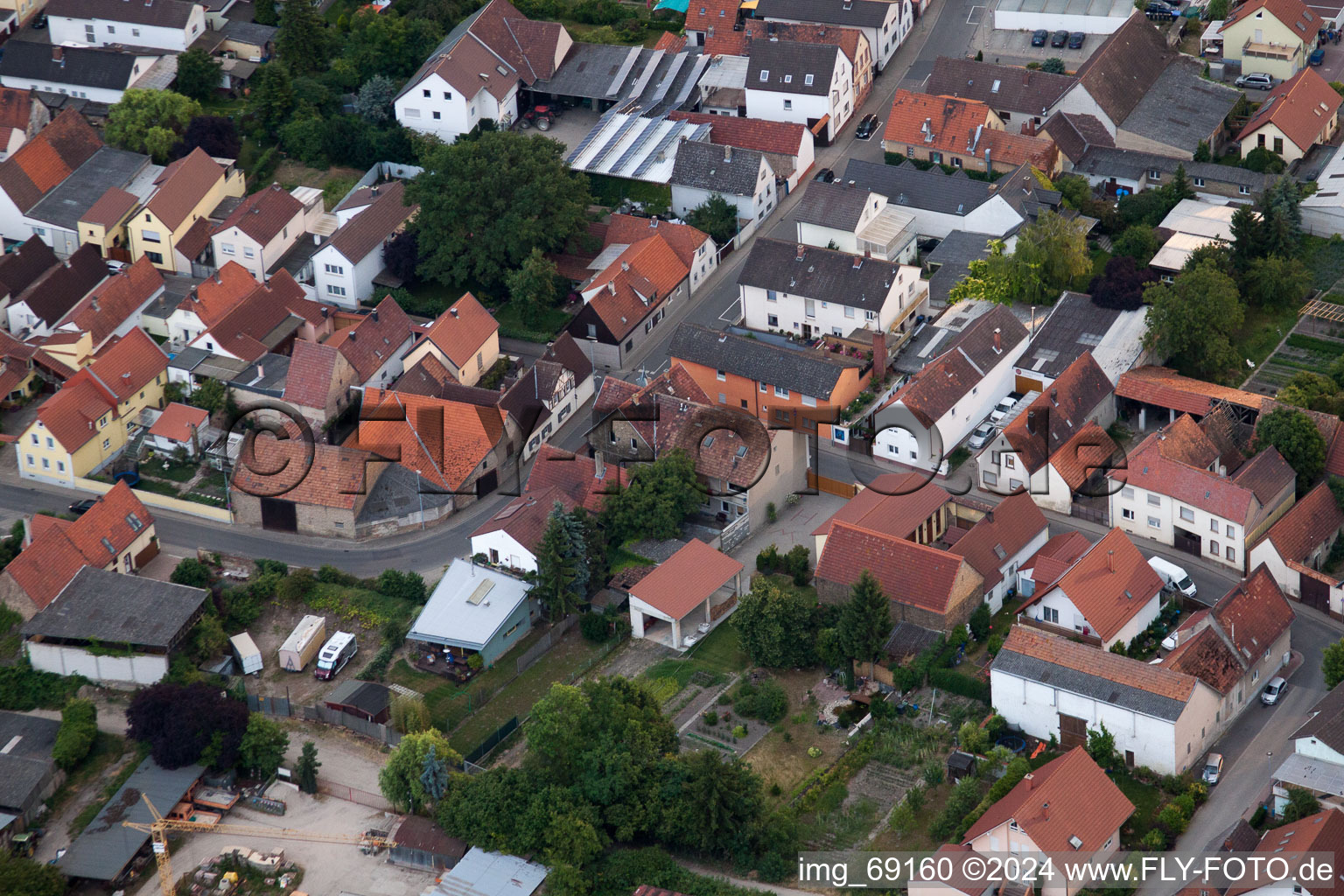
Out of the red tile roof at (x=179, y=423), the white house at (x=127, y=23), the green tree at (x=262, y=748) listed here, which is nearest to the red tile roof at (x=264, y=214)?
the red tile roof at (x=179, y=423)

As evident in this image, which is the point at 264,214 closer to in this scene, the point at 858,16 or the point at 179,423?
the point at 179,423

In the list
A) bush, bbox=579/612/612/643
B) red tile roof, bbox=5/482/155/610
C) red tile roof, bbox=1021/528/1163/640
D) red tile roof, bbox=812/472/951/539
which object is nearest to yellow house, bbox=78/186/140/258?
red tile roof, bbox=5/482/155/610

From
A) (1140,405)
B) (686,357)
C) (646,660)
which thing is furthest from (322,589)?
(1140,405)

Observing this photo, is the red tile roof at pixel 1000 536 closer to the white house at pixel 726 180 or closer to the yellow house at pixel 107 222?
the white house at pixel 726 180

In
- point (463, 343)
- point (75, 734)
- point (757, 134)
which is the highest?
point (757, 134)

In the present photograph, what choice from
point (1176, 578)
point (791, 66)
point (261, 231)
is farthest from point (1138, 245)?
point (261, 231)

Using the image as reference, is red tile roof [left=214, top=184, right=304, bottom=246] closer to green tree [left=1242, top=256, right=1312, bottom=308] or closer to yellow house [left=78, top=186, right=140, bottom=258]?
yellow house [left=78, top=186, right=140, bottom=258]
